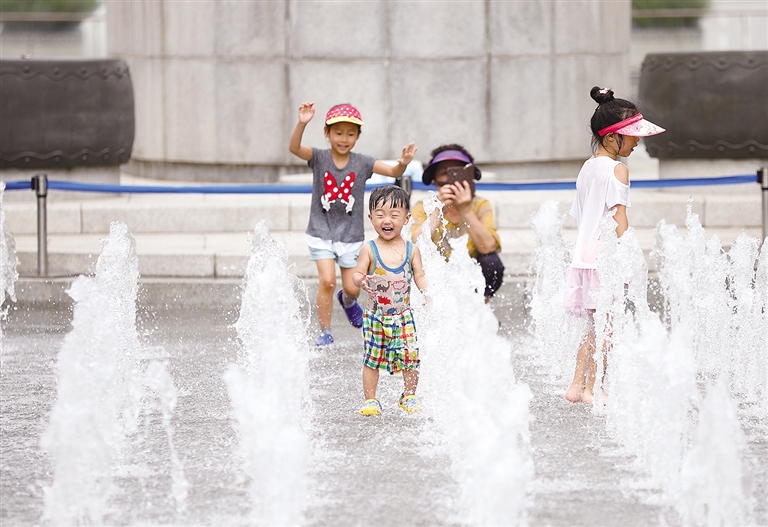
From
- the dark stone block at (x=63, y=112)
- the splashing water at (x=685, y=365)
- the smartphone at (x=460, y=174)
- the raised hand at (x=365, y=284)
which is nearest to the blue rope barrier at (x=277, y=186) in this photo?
the splashing water at (x=685, y=365)

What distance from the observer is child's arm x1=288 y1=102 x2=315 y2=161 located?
7387 millimetres

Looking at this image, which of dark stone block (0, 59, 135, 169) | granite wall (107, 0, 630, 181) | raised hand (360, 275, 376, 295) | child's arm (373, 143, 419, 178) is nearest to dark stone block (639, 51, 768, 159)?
granite wall (107, 0, 630, 181)

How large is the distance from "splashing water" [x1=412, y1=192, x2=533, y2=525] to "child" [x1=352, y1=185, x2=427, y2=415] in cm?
19

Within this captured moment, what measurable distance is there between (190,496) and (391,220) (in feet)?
5.79

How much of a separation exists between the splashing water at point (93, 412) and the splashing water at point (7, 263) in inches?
79.4

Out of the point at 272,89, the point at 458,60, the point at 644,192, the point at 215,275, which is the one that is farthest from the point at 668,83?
the point at 215,275

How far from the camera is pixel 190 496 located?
4910 millimetres

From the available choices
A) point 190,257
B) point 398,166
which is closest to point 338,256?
point 398,166

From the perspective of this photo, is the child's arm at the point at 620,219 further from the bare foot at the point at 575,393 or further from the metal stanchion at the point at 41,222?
the metal stanchion at the point at 41,222

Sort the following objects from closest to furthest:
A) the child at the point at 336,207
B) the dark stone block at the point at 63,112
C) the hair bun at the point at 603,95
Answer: the hair bun at the point at 603,95
the child at the point at 336,207
the dark stone block at the point at 63,112

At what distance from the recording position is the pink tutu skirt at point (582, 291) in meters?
6.27

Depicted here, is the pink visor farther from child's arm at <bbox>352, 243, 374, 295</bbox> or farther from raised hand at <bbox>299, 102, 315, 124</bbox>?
raised hand at <bbox>299, 102, 315, 124</bbox>

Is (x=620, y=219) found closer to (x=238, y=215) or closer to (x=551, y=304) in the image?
(x=551, y=304)

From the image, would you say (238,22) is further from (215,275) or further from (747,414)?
(747,414)
